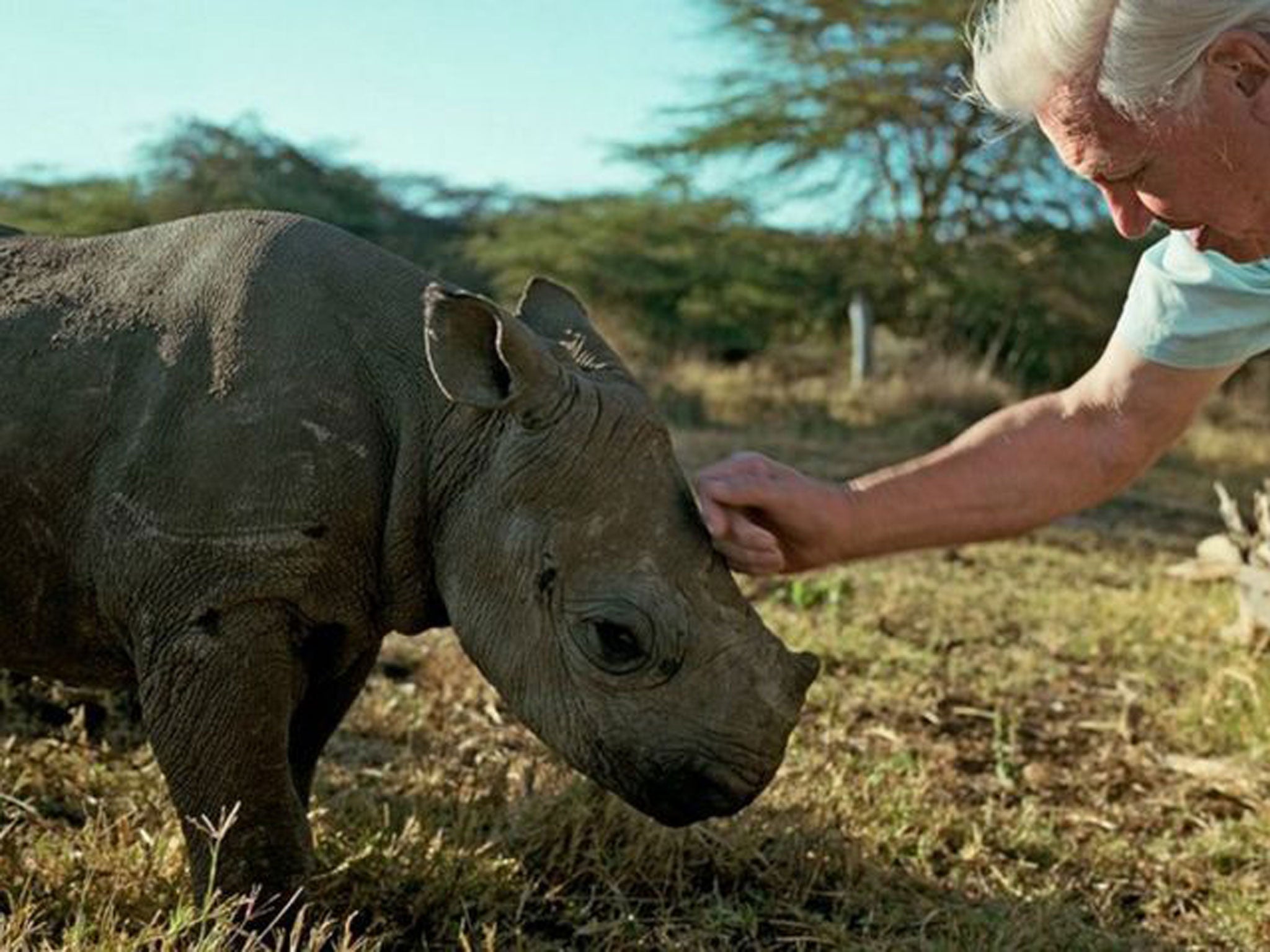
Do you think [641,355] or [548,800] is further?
[641,355]

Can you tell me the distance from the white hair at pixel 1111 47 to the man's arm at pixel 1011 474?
0.74 meters

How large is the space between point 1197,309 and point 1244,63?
0.82 meters

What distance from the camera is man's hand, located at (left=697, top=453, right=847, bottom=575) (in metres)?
3.12

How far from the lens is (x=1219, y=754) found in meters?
5.35

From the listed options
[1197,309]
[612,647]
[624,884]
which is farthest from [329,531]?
[1197,309]

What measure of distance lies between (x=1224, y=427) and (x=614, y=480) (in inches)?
730

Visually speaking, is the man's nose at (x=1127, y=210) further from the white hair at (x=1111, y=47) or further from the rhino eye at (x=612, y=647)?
the rhino eye at (x=612, y=647)

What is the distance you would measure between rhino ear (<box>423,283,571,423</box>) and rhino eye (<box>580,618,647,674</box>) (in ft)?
1.33

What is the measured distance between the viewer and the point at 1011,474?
12.1ft

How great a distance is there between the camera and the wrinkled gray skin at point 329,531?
9.71ft

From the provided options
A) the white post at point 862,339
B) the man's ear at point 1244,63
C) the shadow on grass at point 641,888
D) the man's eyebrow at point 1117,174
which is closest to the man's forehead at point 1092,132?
the man's eyebrow at point 1117,174

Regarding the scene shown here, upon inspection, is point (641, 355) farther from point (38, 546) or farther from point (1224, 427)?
point (38, 546)

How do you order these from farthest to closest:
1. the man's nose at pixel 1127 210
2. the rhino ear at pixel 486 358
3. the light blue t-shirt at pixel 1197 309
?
the light blue t-shirt at pixel 1197 309 < the man's nose at pixel 1127 210 < the rhino ear at pixel 486 358

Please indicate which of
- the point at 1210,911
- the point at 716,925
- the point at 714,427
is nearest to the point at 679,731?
the point at 716,925
